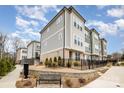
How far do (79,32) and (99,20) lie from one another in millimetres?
4961

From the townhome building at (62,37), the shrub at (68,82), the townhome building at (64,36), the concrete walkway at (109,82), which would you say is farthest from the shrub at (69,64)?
the shrub at (68,82)

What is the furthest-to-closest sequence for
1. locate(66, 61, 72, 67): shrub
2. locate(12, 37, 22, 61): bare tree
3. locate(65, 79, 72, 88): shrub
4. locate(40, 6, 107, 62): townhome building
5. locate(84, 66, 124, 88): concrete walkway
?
1. locate(40, 6, 107, 62): townhome building
2. locate(66, 61, 72, 67): shrub
3. locate(12, 37, 22, 61): bare tree
4. locate(65, 79, 72, 88): shrub
5. locate(84, 66, 124, 88): concrete walkway

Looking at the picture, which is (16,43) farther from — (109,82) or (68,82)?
(109,82)

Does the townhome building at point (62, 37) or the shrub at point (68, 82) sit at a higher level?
the townhome building at point (62, 37)

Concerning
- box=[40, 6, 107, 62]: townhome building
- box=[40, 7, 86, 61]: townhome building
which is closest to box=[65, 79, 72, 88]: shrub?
box=[40, 6, 107, 62]: townhome building

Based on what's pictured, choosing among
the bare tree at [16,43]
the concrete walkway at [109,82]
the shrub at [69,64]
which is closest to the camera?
the concrete walkway at [109,82]

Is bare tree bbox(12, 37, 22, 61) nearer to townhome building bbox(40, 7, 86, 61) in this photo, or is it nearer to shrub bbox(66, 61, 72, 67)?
townhome building bbox(40, 7, 86, 61)

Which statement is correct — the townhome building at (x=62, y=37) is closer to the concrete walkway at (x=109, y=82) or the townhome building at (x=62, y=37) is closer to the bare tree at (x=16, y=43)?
the bare tree at (x=16, y=43)

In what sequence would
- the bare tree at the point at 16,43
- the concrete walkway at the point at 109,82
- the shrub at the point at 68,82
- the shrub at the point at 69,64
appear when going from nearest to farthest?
1. the concrete walkway at the point at 109,82
2. the shrub at the point at 68,82
3. the bare tree at the point at 16,43
4. the shrub at the point at 69,64

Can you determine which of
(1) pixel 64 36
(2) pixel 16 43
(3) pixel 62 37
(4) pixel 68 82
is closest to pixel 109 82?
(4) pixel 68 82

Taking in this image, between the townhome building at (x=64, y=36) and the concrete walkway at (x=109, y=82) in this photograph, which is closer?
the concrete walkway at (x=109, y=82)

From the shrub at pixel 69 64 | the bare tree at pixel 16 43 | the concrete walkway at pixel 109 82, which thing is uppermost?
the bare tree at pixel 16 43

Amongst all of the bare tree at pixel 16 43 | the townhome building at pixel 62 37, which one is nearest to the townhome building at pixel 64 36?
the townhome building at pixel 62 37
